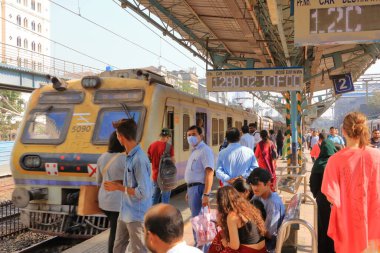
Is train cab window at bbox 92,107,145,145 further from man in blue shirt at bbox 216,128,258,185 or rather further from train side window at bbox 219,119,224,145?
train side window at bbox 219,119,224,145

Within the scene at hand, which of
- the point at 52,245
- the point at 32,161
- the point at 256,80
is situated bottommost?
the point at 52,245

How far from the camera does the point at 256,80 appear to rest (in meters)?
10.2

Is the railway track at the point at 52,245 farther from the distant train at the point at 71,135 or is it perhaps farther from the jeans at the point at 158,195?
the jeans at the point at 158,195

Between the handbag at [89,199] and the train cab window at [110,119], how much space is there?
8.53 ft

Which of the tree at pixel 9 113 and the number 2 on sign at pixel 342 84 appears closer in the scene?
the number 2 on sign at pixel 342 84

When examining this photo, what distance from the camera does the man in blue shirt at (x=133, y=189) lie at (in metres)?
3.84

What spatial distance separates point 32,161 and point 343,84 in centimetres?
1000

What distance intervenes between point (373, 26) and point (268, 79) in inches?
171

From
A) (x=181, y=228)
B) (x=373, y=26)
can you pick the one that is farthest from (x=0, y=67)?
(x=181, y=228)

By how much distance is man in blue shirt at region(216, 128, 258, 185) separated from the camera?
545 cm

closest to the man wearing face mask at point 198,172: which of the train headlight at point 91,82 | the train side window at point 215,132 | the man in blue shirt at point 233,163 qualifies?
the man in blue shirt at point 233,163

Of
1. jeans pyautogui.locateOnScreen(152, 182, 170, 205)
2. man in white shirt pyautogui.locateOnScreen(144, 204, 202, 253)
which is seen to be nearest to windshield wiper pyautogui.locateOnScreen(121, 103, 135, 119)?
jeans pyautogui.locateOnScreen(152, 182, 170, 205)

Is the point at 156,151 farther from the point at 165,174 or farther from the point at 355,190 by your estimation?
the point at 355,190

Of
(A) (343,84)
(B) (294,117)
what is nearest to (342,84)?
(A) (343,84)
